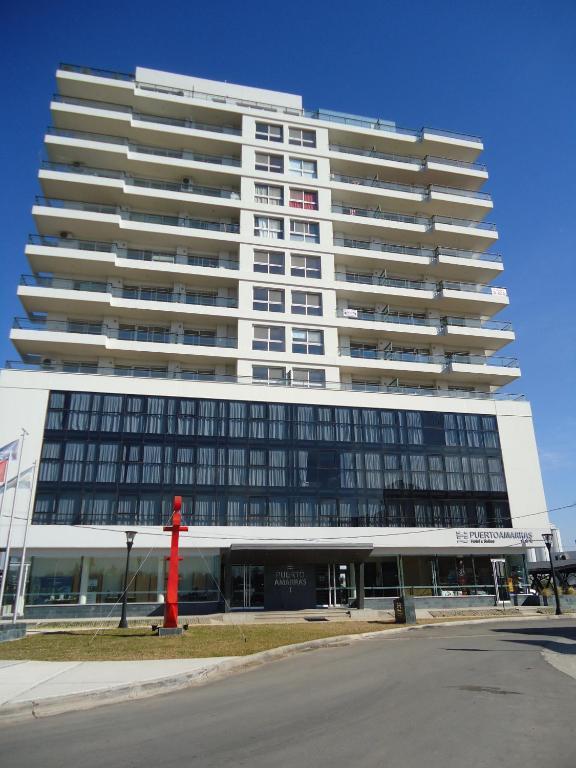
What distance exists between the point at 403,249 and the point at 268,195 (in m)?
11.5

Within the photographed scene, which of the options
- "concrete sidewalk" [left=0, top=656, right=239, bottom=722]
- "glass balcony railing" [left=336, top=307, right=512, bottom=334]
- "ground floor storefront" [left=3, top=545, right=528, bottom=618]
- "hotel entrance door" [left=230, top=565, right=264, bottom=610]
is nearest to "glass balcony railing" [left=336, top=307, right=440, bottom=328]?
"glass balcony railing" [left=336, top=307, right=512, bottom=334]

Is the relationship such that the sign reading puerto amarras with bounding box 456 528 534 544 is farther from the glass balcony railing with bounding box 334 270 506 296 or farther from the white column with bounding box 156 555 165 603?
the white column with bounding box 156 555 165 603

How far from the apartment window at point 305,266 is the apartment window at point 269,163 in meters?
7.47

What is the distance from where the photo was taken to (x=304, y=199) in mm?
44281

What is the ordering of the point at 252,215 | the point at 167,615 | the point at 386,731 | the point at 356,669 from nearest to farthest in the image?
the point at 386,731 → the point at 356,669 → the point at 167,615 → the point at 252,215

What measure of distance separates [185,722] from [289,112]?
47.5 m

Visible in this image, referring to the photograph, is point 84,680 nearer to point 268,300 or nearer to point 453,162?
point 268,300

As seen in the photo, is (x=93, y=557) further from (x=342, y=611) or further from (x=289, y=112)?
(x=289, y=112)

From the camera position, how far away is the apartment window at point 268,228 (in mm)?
42594

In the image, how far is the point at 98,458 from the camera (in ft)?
111

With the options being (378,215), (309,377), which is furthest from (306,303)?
(378,215)

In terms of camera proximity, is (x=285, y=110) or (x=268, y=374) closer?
(x=268, y=374)

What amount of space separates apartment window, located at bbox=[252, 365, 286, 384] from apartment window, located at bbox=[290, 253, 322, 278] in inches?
298

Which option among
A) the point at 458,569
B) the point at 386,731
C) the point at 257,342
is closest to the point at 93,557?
the point at 257,342
